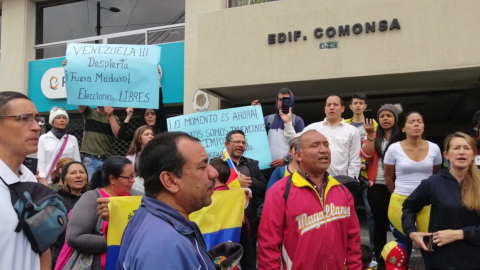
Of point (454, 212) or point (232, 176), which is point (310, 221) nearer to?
point (454, 212)

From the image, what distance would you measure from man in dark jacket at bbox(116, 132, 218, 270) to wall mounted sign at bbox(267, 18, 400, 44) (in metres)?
5.44

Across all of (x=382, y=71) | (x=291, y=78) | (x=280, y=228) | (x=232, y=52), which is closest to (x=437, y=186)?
(x=280, y=228)

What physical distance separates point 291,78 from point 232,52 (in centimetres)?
113

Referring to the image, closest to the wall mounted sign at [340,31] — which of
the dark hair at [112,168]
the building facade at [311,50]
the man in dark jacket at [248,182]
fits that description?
the building facade at [311,50]

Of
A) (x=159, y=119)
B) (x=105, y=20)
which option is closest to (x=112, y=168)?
(x=159, y=119)

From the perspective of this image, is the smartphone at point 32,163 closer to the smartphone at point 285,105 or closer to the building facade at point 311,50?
the building facade at point 311,50

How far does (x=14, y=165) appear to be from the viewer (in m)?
2.27

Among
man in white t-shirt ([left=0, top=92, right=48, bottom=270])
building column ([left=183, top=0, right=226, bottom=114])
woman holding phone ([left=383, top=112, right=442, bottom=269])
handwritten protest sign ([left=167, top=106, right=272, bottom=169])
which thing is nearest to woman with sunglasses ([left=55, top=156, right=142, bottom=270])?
man in white t-shirt ([left=0, top=92, right=48, bottom=270])

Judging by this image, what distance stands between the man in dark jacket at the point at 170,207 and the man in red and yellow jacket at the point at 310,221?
1500 mm

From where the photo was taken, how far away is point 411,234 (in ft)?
11.9

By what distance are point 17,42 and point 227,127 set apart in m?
7.64

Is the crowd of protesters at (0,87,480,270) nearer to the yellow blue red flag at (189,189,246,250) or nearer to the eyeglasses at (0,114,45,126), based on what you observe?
the eyeglasses at (0,114,45,126)

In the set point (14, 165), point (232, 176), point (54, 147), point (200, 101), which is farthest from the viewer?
point (200, 101)

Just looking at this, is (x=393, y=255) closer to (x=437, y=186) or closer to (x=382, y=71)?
(x=437, y=186)
